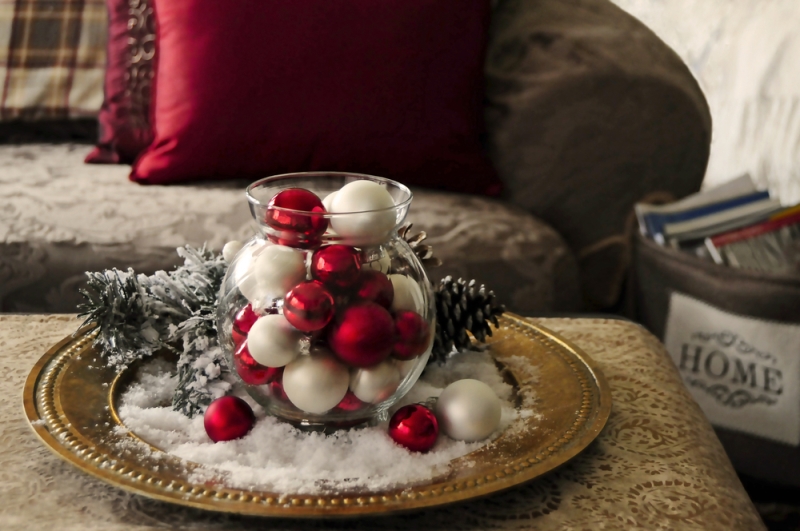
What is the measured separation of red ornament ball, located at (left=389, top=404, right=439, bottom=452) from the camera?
1.75 ft

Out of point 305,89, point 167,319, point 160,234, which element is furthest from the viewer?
point 305,89

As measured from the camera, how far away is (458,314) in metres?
0.68

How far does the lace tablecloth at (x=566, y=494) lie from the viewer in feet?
1.55

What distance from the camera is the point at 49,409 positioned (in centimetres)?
57

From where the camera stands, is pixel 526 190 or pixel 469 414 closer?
pixel 469 414

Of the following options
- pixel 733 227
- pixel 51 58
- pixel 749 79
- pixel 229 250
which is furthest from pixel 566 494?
pixel 51 58

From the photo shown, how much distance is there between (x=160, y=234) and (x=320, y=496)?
0.70m

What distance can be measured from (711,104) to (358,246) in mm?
1244

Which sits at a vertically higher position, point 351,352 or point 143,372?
point 351,352

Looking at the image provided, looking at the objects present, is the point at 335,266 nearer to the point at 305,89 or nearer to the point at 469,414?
the point at 469,414

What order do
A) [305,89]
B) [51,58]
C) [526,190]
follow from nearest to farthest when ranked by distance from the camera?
[305,89], [526,190], [51,58]

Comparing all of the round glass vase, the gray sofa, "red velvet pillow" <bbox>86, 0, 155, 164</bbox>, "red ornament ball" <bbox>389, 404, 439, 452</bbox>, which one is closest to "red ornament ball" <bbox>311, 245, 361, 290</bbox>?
the round glass vase

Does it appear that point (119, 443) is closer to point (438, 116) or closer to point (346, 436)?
point (346, 436)

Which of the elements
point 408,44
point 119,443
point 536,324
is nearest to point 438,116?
point 408,44
